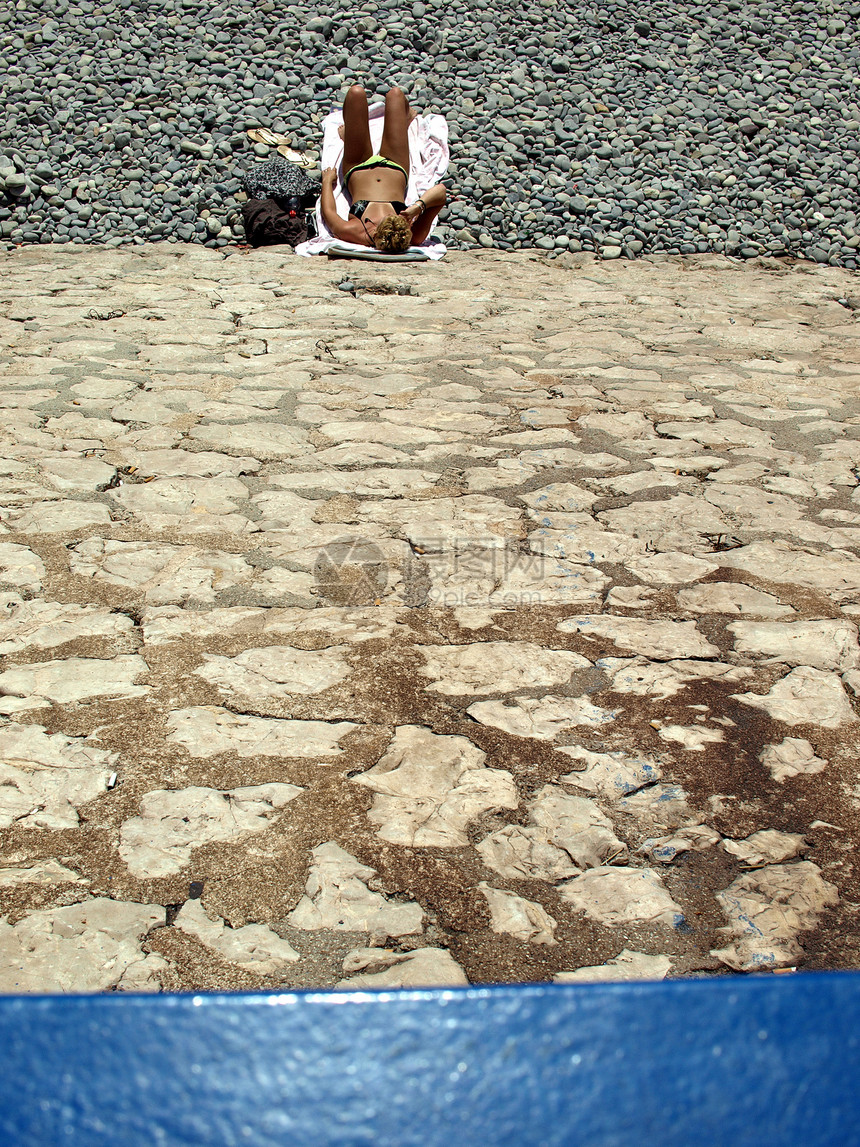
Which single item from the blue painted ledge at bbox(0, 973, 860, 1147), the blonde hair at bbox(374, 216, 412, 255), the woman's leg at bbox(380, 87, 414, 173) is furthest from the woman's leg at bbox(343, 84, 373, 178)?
the blue painted ledge at bbox(0, 973, 860, 1147)

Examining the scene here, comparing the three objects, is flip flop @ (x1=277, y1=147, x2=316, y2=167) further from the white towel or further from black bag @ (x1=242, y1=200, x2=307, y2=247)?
black bag @ (x1=242, y1=200, x2=307, y2=247)

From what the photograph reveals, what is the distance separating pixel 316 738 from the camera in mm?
2062

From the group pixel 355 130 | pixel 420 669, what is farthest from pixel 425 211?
pixel 420 669

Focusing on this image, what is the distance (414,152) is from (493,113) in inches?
48.9

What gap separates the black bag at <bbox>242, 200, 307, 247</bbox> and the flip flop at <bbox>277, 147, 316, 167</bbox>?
0.76 meters

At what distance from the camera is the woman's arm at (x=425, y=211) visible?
7.10 metres

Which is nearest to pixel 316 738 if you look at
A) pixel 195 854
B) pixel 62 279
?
pixel 195 854

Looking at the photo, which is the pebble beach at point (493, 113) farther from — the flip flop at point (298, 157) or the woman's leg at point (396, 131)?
the woman's leg at point (396, 131)

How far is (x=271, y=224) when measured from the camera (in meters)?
7.24

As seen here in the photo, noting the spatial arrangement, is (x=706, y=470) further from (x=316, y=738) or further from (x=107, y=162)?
(x=107, y=162)

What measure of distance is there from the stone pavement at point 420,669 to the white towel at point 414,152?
10.2 ft

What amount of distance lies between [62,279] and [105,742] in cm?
507

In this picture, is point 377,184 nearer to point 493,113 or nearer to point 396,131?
point 396,131

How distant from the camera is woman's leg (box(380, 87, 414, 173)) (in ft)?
24.3
